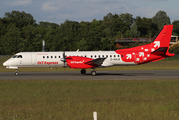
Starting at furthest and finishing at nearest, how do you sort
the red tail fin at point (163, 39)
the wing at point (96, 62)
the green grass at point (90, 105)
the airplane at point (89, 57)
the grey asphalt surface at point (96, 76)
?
the red tail fin at point (163, 39), the airplane at point (89, 57), the wing at point (96, 62), the grey asphalt surface at point (96, 76), the green grass at point (90, 105)

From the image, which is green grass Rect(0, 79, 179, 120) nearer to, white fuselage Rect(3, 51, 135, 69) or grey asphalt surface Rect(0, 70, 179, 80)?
grey asphalt surface Rect(0, 70, 179, 80)

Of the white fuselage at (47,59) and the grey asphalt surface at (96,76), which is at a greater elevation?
the white fuselage at (47,59)

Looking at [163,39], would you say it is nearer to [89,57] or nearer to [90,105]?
[89,57]

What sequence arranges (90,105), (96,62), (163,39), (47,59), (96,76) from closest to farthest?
1. (90,105)
2. (96,62)
3. (96,76)
4. (47,59)
5. (163,39)

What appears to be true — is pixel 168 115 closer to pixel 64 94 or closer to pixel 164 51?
pixel 64 94

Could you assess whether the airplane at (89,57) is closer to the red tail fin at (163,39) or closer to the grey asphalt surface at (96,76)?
the red tail fin at (163,39)

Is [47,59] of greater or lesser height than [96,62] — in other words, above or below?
above

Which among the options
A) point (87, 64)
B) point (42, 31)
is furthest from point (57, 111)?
point (42, 31)

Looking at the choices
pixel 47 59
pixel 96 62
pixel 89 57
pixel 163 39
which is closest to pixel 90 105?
pixel 96 62

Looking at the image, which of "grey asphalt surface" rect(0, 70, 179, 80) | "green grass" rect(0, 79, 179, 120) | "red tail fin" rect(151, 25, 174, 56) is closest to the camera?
A: "green grass" rect(0, 79, 179, 120)

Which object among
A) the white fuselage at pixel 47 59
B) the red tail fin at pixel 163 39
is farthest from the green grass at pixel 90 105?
the red tail fin at pixel 163 39

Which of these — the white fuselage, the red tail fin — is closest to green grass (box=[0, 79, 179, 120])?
the white fuselage

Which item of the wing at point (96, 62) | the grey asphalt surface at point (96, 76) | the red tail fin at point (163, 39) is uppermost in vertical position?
the red tail fin at point (163, 39)

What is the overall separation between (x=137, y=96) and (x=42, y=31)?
110551mm
